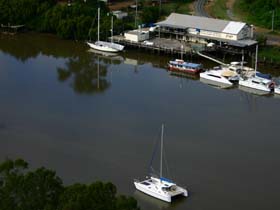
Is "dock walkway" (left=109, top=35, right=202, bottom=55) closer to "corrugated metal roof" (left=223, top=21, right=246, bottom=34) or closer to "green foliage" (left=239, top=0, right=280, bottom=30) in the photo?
"corrugated metal roof" (left=223, top=21, right=246, bottom=34)

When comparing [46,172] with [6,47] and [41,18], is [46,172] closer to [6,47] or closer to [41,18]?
[6,47]

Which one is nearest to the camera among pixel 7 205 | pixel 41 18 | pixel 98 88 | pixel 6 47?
pixel 7 205

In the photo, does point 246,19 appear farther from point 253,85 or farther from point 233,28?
point 253,85

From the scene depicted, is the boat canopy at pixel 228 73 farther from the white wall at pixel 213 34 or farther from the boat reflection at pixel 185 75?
the white wall at pixel 213 34

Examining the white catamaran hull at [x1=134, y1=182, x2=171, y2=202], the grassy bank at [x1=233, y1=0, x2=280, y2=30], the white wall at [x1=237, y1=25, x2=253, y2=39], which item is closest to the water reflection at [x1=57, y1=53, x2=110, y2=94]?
the white wall at [x1=237, y1=25, x2=253, y2=39]

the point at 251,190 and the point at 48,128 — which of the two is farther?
the point at 48,128

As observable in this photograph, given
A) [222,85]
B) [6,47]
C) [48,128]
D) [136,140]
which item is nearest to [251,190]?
[136,140]
